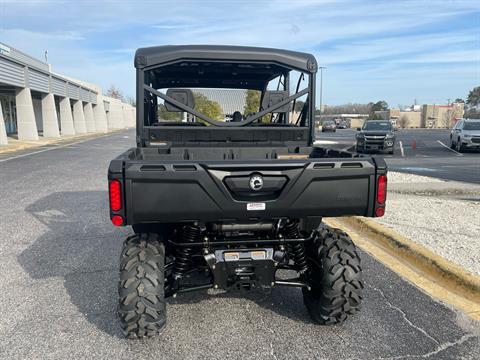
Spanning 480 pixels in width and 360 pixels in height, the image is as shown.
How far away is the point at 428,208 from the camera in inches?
289

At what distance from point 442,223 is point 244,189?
14.7 ft

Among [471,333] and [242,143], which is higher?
[242,143]

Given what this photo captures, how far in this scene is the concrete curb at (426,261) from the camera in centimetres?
409

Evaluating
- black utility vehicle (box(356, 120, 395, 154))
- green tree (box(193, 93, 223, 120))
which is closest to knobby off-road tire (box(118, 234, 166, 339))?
green tree (box(193, 93, 223, 120))

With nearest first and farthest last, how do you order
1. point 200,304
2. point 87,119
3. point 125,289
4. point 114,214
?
point 114,214, point 125,289, point 200,304, point 87,119

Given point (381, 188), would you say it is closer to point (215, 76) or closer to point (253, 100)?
point (215, 76)

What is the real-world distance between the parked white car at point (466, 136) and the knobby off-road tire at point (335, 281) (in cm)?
2077

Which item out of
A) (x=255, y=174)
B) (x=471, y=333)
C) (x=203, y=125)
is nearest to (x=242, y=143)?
(x=203, y=125)

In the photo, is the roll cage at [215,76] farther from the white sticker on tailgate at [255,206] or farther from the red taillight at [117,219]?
the red taillight at [117,219]

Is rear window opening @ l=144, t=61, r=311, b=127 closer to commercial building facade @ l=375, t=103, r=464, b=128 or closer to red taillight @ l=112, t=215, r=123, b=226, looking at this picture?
red taillight @ l=112, t=215, r=123, b=226

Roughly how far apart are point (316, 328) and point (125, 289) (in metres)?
1.56

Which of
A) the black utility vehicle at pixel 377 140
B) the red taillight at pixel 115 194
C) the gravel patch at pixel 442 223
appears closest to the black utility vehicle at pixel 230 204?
the red taillight at pixel 115 194

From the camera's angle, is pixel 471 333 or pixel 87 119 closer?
pixel 471 333

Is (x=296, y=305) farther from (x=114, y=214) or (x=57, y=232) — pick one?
(x=57, y=232)
